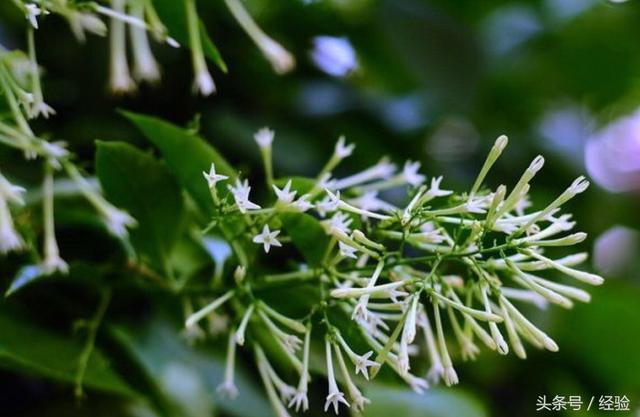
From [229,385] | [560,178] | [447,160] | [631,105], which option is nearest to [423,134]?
[447,160]

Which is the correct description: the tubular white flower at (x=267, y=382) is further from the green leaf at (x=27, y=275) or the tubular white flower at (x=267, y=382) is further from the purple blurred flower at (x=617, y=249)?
the purple blurred flower at (x=617, y=249)

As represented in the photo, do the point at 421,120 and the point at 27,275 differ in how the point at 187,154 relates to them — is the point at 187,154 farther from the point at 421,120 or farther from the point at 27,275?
the point at 421,120

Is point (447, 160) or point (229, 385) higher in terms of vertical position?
point (447, 160)

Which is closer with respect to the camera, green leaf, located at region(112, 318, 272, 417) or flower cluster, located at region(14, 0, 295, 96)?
flower cluster, located at region(14, 0, 295, 96)

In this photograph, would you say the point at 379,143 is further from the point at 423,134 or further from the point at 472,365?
the point at 472,365

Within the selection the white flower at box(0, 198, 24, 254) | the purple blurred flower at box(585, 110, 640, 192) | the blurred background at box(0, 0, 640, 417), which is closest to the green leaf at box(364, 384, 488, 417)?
the blurred background at box(0, 0, 640, 417)

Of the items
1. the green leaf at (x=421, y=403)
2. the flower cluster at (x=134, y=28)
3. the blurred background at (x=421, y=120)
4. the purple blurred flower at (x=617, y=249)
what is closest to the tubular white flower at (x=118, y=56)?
the flower cluster at (x=134, y=28)

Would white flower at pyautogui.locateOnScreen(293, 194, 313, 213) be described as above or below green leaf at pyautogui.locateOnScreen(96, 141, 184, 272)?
below

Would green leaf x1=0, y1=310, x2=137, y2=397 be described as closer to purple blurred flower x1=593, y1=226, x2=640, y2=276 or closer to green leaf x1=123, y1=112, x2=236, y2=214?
green leaf x1=123, y1=112, x2=236, y2=214
